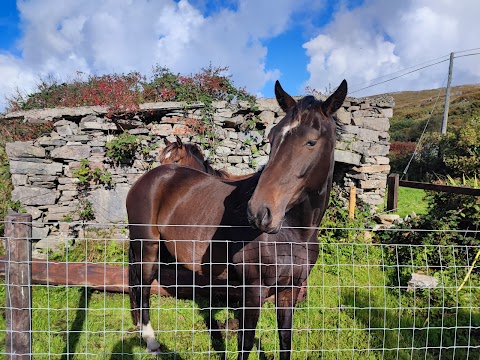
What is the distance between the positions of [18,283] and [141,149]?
15.6 feet

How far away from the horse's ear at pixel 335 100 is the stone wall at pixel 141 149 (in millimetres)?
4366

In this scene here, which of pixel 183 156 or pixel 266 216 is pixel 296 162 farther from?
pixel 183 156

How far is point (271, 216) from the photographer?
1.91m

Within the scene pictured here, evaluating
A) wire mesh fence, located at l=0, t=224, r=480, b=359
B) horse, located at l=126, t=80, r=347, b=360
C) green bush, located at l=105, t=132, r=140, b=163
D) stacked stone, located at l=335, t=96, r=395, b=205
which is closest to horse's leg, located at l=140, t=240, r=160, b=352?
horse, located at l=126, t=80, r=347, b=360

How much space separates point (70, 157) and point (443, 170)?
1779 centimetres

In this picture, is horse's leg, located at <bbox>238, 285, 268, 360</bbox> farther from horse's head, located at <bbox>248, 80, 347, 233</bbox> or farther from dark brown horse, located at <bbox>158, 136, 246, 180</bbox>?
dark brown horse, located at <bbox>158, 136, 246, 180</bbox>

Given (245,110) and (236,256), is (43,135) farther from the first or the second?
(236,256)

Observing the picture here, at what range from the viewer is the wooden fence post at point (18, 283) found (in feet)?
6.13

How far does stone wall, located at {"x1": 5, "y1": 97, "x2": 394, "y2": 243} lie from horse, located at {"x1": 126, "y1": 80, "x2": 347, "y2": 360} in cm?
303

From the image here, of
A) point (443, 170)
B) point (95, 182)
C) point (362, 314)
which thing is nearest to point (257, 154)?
point (95, 182)

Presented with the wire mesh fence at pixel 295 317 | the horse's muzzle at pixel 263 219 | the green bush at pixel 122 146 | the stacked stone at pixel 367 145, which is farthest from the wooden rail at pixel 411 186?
the green bush at pixel 122 146

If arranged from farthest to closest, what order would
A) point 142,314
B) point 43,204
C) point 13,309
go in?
1. point 43,204
2. point 142,314
3. point 13,309

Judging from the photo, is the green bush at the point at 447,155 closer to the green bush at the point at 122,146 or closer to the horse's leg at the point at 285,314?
the green bush at the point at 122,146

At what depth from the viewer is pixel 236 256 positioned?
2.57 metres
